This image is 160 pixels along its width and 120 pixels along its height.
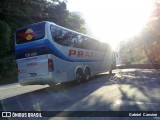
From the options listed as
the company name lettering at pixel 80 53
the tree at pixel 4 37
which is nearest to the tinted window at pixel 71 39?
the company name lettering at pixel 80 53

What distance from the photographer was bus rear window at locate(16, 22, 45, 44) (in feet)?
49.6

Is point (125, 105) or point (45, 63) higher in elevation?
point (45, 63)

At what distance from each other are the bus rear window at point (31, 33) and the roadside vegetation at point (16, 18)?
13.4m

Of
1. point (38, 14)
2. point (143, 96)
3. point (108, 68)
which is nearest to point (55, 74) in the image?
point (143, 96)

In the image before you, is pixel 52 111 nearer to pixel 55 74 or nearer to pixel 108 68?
pixel 55 74

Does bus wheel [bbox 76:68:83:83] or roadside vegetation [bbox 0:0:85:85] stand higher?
roadside vegetation [bbox 0:0:85:85]

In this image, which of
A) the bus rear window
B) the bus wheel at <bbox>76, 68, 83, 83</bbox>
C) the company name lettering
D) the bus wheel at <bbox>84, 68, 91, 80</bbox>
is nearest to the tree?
the company name lettering

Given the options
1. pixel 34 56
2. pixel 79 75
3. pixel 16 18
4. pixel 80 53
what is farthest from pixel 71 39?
pixel 16 18

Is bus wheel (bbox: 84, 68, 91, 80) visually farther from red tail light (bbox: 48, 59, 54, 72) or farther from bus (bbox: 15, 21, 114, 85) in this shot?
red tail light (bbox: 48, 59, 54, 72)

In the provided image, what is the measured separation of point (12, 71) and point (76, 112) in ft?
77.0

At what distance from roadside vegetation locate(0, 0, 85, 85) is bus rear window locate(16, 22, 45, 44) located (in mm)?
13429

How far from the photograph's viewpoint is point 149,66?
51250 mm

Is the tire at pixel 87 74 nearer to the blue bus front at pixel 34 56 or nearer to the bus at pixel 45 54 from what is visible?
the bus at pixel 45 54

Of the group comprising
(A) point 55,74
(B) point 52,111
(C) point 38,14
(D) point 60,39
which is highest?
(C) point 38,14
